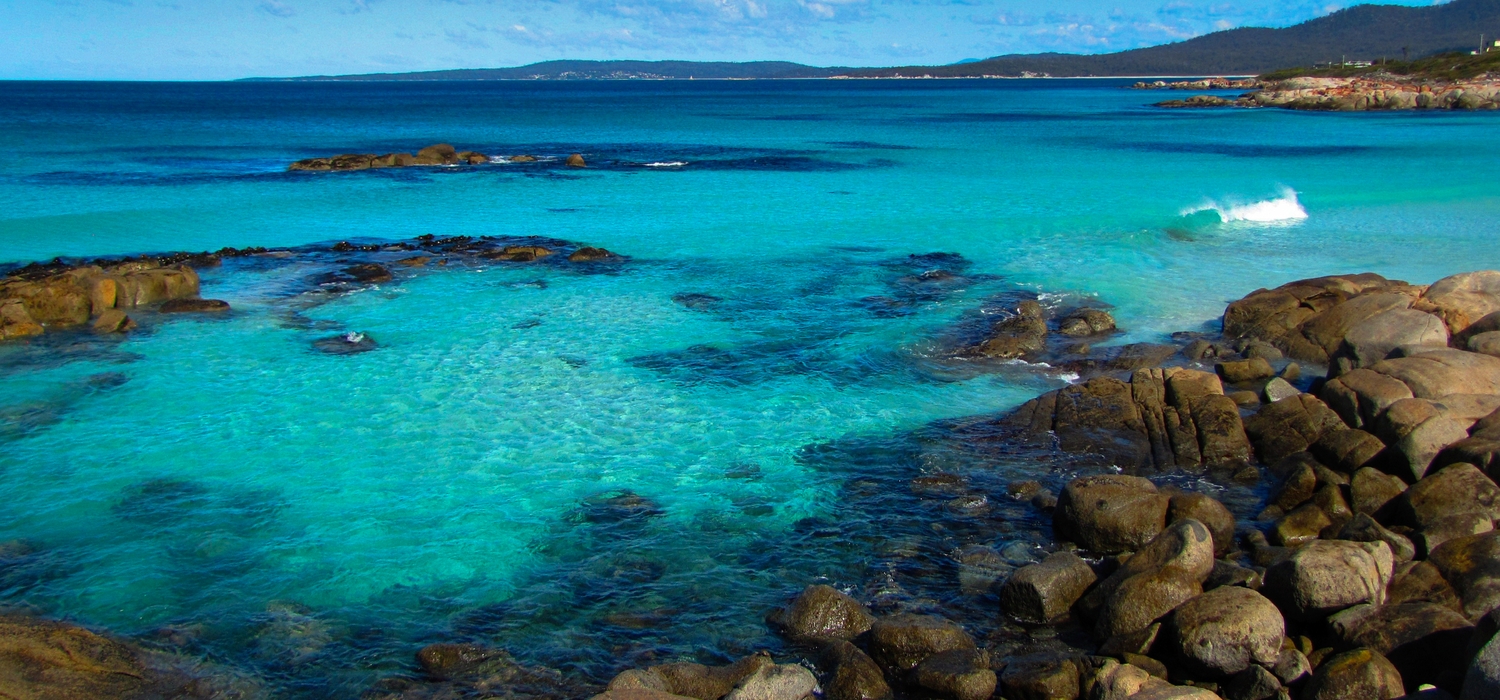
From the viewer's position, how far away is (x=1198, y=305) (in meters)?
22.8

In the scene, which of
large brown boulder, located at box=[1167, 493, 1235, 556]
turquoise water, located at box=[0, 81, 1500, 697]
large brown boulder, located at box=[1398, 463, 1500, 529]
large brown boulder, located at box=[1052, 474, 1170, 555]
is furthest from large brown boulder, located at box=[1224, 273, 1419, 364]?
large brown boulder, located at box=[1052, 474, 1170, 555]

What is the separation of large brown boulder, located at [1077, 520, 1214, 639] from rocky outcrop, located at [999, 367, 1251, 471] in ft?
12.6

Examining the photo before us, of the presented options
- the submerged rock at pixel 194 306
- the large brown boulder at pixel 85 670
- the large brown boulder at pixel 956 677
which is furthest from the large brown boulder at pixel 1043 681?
the submerged rock at pixel 194 306

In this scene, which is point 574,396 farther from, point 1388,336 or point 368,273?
point 1388,336

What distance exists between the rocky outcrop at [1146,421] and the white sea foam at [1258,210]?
72.6 feet

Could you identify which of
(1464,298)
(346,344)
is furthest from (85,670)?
(1464,298)

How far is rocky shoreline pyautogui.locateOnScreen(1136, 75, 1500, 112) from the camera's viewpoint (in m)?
90.4

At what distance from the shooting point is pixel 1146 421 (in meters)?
14.6

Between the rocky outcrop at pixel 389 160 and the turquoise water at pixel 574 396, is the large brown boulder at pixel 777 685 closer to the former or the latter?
the turquoise water at pixel 574 396

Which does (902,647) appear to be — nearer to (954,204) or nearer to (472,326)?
(472,326)

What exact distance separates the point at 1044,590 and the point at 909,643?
1.63 meters

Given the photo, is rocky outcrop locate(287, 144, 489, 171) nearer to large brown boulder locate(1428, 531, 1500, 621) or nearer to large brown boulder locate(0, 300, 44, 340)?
large brown boulder locate(0, 300, 44, 340)

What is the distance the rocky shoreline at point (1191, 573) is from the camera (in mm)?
8570

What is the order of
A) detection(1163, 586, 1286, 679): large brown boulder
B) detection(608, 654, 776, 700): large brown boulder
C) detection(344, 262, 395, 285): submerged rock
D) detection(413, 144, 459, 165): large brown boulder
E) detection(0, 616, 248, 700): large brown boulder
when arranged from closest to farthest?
detection(1163, 586, 1286, 679): large brown boulder
detection(0, 616, 248, 700): large brown boulder
detection(608, 654, 776, 700): large brown boulder
detection(344, 262, 395, 285): submerged rock
detection(413, 144, 459, 165): large brown boulder
